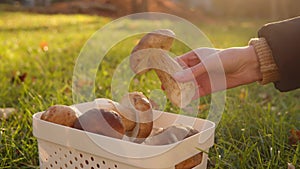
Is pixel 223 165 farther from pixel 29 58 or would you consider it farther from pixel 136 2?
pixel 136 2

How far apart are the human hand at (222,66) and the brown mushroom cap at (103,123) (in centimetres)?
59

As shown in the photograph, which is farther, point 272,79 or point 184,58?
point 184,58

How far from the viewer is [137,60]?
179cm

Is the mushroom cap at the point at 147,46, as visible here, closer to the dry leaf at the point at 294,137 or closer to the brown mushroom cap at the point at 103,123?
the brown mushroom cap at the point at 103,123

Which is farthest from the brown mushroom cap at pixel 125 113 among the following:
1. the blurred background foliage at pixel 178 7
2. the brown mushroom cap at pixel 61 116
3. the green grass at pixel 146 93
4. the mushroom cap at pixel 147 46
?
the blurred background foliage at pixel 178 7

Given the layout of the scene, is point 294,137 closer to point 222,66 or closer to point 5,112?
point 222,66

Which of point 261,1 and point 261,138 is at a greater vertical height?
point 261,138

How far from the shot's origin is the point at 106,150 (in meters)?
1.38

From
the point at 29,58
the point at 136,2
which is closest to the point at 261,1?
the point at 136,2

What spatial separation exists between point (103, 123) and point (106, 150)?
12 centimetres

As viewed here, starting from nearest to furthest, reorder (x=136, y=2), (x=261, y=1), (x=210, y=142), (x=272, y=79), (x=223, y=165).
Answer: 1. (x=210, y=142)
2. (x=223, y=165)
3. (x=272, y=79)
4. (x=136, y=2)
5. (x=261, y=1)

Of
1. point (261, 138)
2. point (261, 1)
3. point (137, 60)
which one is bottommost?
point (261, 1)

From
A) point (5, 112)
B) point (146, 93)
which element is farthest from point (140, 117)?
point (146, 93)

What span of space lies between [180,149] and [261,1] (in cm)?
1691
